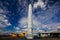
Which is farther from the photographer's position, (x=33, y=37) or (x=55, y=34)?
(x=55, y=34)

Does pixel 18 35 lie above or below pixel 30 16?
below

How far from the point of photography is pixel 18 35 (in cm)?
1488

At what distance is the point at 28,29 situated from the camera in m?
15.3

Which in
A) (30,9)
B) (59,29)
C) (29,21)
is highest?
(30,9)

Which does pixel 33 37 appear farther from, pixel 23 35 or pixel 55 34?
pixel 55 34

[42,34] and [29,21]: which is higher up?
[29,21]

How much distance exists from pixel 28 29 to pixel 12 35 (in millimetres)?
2236

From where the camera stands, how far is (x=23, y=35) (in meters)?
15.1

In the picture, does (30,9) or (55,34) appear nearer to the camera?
(30,9)

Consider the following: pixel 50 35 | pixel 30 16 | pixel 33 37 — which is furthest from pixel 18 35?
pixel 50 35

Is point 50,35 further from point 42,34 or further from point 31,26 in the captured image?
point 31,26

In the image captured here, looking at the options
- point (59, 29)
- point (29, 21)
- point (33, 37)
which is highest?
point (29, 21)

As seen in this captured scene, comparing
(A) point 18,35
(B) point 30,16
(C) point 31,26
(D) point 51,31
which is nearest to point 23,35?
(A) point 18,35

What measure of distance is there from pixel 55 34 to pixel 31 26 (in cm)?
372
